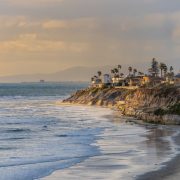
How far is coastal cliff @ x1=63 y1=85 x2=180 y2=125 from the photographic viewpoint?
7119cm

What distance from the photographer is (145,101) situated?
99.8 metres

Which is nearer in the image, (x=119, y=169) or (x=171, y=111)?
(x=119, y=169)

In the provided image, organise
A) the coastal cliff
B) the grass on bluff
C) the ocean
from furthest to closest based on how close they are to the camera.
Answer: the coastal cliff → the grass on bluff → the ocean

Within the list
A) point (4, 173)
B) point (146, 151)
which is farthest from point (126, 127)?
point (4, 173)

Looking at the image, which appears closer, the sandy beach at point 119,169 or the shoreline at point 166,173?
the shoreline at point 166,173

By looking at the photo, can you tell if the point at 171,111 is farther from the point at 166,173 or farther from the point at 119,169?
the point at 166,173

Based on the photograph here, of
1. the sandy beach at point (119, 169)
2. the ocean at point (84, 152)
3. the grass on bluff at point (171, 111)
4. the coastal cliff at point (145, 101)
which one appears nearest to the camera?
the sandy beach at point (119, 169)

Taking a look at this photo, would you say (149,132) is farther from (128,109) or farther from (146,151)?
(128,109)

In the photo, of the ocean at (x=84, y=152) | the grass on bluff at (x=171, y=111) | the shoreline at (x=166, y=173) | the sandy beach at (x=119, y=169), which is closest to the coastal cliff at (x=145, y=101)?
the grass on bluff at (x=171, y=111)

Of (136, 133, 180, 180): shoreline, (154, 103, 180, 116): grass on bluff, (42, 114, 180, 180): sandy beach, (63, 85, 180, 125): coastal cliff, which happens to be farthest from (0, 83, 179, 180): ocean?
(63, 85, 180, 125): coastal cliff

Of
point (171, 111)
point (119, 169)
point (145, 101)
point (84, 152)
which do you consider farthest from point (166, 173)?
point (145, 101)

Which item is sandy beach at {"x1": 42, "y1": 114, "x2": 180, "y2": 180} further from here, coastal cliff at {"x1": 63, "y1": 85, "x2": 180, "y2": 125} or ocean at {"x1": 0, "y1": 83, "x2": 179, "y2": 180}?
coastal cliff at {"x1": 63, "y1": 85, "x2": 180, "y2": 125}

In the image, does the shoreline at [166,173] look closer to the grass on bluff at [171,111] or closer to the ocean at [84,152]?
the ocean at [84,152]

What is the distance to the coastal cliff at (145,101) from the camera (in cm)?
7119
